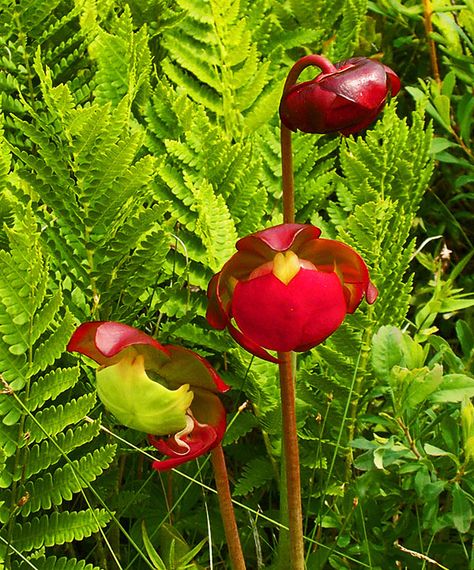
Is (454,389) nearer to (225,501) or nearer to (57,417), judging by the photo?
(225,501)

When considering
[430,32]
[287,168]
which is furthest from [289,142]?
[430,32]

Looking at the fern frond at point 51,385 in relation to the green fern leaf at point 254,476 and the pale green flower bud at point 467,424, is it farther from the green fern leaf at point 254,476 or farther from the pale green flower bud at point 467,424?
the pale green flower bud at point 467,424

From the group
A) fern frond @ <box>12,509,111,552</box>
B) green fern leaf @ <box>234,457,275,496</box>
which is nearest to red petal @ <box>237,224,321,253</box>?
fern frond @ <box>12,509,111,552</box>

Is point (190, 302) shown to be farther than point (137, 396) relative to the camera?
Yes

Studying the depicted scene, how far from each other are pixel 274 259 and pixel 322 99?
18 cm

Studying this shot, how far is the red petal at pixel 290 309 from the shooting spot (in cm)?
93

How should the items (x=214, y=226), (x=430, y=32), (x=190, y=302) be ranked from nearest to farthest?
(x=214, y=226) < (x=190, y=302) < (x=430, y=32)

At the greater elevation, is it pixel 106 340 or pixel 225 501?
pixel 106 340

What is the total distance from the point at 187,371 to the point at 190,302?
1.68 feet

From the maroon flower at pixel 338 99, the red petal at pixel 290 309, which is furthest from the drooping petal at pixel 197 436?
the maroon flower at pixel 338 99

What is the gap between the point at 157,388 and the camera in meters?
0.98

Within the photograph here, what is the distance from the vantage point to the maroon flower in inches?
39.1

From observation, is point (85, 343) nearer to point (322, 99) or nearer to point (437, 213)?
point (322, 99)

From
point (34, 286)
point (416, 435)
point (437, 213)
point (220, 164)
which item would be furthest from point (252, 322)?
point (437, 213)
